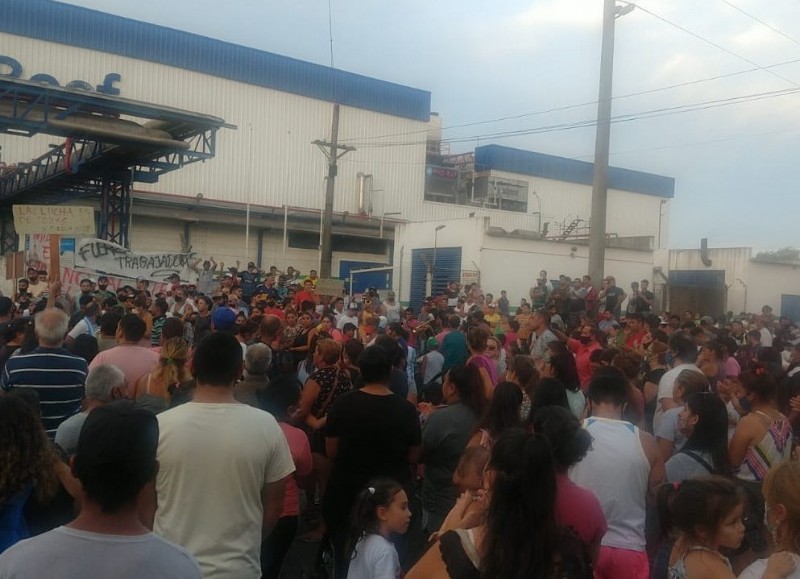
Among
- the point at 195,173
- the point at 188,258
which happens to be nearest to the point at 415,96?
the point at 195,173

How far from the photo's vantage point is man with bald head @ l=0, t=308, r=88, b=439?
4957 mm

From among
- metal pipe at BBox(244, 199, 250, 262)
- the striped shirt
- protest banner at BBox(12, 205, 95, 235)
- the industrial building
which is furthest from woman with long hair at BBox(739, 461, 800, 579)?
metal pipe at BBox(244, 199, 250, 262)

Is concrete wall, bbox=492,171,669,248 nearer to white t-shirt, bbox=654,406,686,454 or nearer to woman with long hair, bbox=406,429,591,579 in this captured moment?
white t-shirt, bbox=654,406,686,454

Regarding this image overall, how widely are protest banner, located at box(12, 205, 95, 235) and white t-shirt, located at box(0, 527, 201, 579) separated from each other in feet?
28.0

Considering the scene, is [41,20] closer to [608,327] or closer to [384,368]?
[608,327]

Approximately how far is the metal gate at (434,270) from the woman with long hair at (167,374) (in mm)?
19053

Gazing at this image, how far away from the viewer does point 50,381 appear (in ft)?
16.4

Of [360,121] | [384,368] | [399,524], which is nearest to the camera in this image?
[399,524]

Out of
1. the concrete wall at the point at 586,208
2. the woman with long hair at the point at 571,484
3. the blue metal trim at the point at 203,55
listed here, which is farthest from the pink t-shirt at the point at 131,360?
the concrete wall at the point at 586,208

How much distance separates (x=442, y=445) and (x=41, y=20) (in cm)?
3254

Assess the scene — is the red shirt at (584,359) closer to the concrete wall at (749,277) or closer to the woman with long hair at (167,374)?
the woman with long hair at (167,374)

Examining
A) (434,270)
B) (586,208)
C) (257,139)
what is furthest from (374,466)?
(586,208)

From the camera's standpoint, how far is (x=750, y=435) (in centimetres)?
487

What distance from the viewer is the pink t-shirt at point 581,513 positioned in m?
3.21
